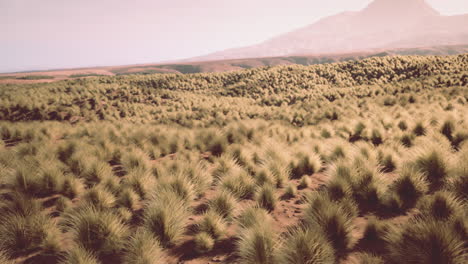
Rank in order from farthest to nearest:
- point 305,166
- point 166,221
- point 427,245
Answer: point 305,166 < point 166,221 < point 427,245

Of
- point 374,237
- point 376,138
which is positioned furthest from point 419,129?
point 374,237

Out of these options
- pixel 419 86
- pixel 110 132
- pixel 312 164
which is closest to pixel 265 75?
pixel 419 86

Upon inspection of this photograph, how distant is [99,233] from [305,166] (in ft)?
13.8

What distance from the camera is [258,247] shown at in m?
2.50

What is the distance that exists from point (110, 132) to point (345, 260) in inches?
356

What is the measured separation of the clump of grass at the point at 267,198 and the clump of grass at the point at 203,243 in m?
1.14

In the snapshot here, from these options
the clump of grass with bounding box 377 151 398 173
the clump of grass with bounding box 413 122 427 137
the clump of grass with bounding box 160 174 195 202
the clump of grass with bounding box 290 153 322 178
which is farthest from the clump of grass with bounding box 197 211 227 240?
the clump of grass with bounding box 413 122 427 137

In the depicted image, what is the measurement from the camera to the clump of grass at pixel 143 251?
2.43 metres

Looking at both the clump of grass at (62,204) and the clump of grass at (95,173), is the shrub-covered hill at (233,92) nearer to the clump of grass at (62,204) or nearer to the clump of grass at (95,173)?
the clump of grass at (95,173)

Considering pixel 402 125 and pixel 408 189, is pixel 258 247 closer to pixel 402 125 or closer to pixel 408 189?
pixel 408 189

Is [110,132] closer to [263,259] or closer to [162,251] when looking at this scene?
[162,251]

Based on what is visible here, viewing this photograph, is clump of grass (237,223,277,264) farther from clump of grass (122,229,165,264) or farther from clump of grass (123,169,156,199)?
clump of grass (123,169,156,199)

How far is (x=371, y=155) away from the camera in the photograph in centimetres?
485

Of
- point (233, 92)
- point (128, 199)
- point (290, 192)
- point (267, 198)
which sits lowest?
point (290, 192)
